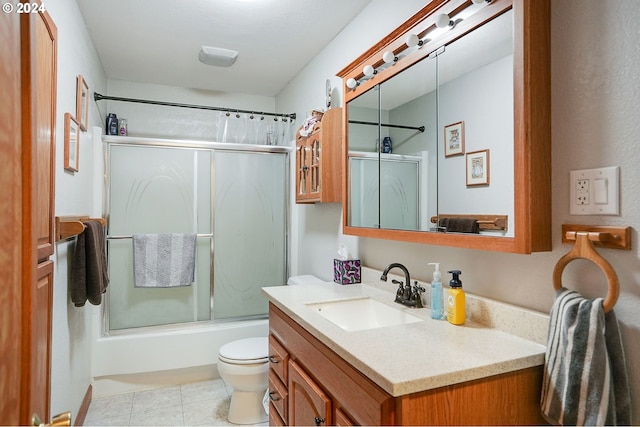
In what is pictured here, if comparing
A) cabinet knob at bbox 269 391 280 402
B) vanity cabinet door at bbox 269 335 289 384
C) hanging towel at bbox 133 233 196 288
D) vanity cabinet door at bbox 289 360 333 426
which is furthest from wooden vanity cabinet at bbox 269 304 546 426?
hanging towel at bbox 133 233 196 288

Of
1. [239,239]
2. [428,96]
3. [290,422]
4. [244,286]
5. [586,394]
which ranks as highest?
[428,96]

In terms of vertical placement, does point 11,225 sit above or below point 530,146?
below

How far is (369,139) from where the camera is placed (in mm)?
1938

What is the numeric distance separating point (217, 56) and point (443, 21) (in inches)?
73.6

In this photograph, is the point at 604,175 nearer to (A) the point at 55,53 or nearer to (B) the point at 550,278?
(B) the point at 550,278

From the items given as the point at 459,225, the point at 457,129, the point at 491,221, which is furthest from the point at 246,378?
the point at 457,129

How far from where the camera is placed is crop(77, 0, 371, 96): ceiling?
6.90 ft

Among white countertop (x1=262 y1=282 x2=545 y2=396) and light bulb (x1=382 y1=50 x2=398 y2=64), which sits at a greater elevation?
light bulb (x1=382 y1=50 x2=398 y2=64)

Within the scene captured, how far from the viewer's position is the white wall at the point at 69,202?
1.66 m

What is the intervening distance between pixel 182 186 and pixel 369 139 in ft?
5.65

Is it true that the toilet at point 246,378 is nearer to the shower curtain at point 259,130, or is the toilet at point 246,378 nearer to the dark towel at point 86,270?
the dark towel at point 86,270

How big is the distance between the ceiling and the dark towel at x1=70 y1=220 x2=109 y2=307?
131 centimetres

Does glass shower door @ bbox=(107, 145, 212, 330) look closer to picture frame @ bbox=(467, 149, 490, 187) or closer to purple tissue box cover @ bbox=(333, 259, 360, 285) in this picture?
purple tissue box cover @ bbox=(333, 259, 360, 285)

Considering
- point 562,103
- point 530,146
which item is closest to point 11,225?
point 530,146
